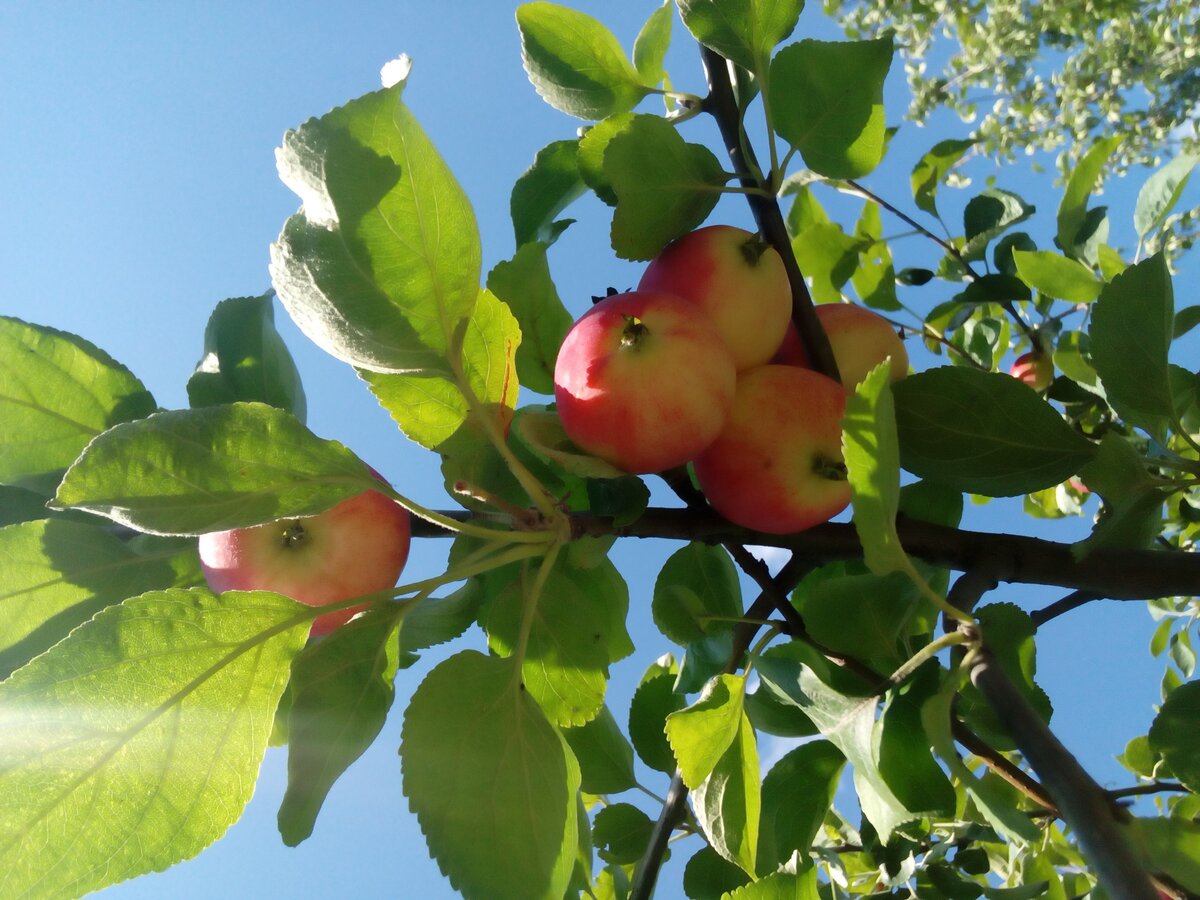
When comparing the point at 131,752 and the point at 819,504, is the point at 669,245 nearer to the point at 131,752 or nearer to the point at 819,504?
the point at 819,504

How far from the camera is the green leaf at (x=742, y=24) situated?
602mm

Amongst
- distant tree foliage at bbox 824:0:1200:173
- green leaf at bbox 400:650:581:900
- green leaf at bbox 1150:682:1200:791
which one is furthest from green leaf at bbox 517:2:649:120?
distant tree foliage at bbox 824:0:1200:173

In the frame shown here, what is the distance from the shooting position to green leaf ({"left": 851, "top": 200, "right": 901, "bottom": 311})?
3.73ft

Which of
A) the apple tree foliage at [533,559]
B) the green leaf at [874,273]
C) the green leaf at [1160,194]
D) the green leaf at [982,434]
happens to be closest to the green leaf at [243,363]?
the apple tree foliage at [533,559]

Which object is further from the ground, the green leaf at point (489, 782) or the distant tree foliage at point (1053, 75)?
the distant tree foliage at point (1053, 75)

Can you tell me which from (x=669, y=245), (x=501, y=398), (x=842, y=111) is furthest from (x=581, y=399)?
(x=842, y=111)

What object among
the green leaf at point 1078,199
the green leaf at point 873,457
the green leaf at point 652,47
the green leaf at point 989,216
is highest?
the green leaf at point 989,216

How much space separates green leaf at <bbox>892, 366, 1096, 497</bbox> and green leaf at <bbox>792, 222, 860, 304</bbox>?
459 mm

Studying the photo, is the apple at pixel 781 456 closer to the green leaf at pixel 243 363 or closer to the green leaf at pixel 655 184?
the green leaf at pixel 655 184

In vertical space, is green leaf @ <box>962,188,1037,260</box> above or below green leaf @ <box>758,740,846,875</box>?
above

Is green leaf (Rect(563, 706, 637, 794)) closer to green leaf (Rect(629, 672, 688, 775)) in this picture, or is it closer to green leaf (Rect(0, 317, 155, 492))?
green leaf (Rect(629, 672, 688, 775))

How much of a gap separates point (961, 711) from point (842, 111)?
16.4 inches

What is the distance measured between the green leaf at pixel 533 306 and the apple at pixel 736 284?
8cm

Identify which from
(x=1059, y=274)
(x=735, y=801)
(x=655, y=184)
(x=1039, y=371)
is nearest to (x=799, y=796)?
(x=735, y=801)
